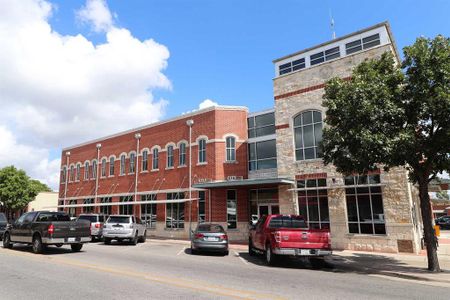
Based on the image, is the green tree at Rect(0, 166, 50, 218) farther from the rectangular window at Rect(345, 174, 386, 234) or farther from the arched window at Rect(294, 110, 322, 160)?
the rectangular window at Rect(345, 174, 386, 234)

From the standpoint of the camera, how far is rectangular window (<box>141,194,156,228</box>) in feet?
90.8

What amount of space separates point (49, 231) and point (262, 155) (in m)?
13.9

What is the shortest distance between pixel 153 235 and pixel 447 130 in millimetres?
21957

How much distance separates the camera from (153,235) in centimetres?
2711

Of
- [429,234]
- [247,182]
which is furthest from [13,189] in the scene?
[429,234]

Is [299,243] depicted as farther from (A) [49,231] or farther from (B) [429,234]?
(A) [49,231]

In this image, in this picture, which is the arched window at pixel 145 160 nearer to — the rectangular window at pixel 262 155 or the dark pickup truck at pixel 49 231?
the rectangular window at pixel 262 155

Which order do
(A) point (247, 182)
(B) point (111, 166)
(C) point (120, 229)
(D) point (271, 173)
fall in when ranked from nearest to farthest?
1. (C) point (120, 229)
2. (A) point (247, 182)
3. (D) point (271, 173)
4. (B) point (111, 166)

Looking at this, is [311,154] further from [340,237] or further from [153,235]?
[153,235]

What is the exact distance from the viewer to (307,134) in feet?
65.4

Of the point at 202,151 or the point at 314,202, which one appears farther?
the point at 202,151

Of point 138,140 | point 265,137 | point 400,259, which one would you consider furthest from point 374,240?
point 138,140

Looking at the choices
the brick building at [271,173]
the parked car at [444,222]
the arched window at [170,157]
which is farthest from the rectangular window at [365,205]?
the parked car at [444,222]

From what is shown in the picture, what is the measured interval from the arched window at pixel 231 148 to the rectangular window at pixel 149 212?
25.5 ft
